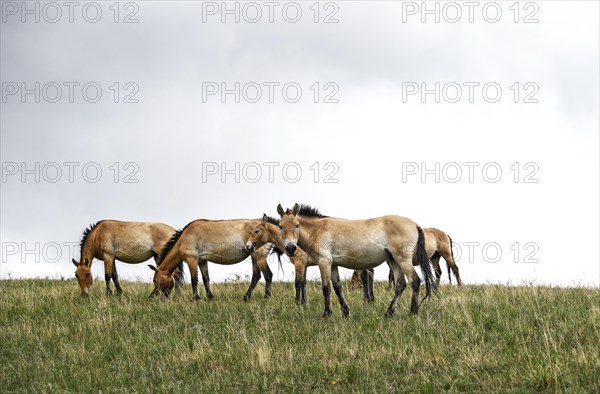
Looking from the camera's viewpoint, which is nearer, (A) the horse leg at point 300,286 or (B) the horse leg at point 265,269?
(A) the horse leg at point 300,286

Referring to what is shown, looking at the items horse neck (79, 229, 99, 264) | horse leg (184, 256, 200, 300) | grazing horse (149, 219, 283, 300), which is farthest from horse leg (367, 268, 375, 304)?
horse neck (79, 229, 99, 264)

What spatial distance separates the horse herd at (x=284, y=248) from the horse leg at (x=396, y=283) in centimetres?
2

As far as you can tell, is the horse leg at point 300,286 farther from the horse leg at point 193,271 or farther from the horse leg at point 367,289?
the horse leg at point 193,271

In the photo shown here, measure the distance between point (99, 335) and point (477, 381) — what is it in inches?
286

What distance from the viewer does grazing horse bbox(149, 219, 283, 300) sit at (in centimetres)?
1669

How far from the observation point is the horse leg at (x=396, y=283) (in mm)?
12366

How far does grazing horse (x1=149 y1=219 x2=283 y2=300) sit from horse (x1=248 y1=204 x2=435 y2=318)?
3895 mm

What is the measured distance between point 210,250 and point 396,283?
617 centimetres

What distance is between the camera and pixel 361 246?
498 inches

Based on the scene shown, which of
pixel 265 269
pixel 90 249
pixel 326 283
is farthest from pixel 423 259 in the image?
pixel 90 249

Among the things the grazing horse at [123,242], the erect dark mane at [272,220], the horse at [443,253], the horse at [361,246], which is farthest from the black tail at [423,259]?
the grazing horse at [123,242]

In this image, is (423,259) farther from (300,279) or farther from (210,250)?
(210,250)

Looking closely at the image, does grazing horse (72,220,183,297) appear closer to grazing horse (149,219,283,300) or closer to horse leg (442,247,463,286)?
grazing horse (149,219,283,300)

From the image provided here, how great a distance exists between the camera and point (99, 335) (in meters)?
12.3
